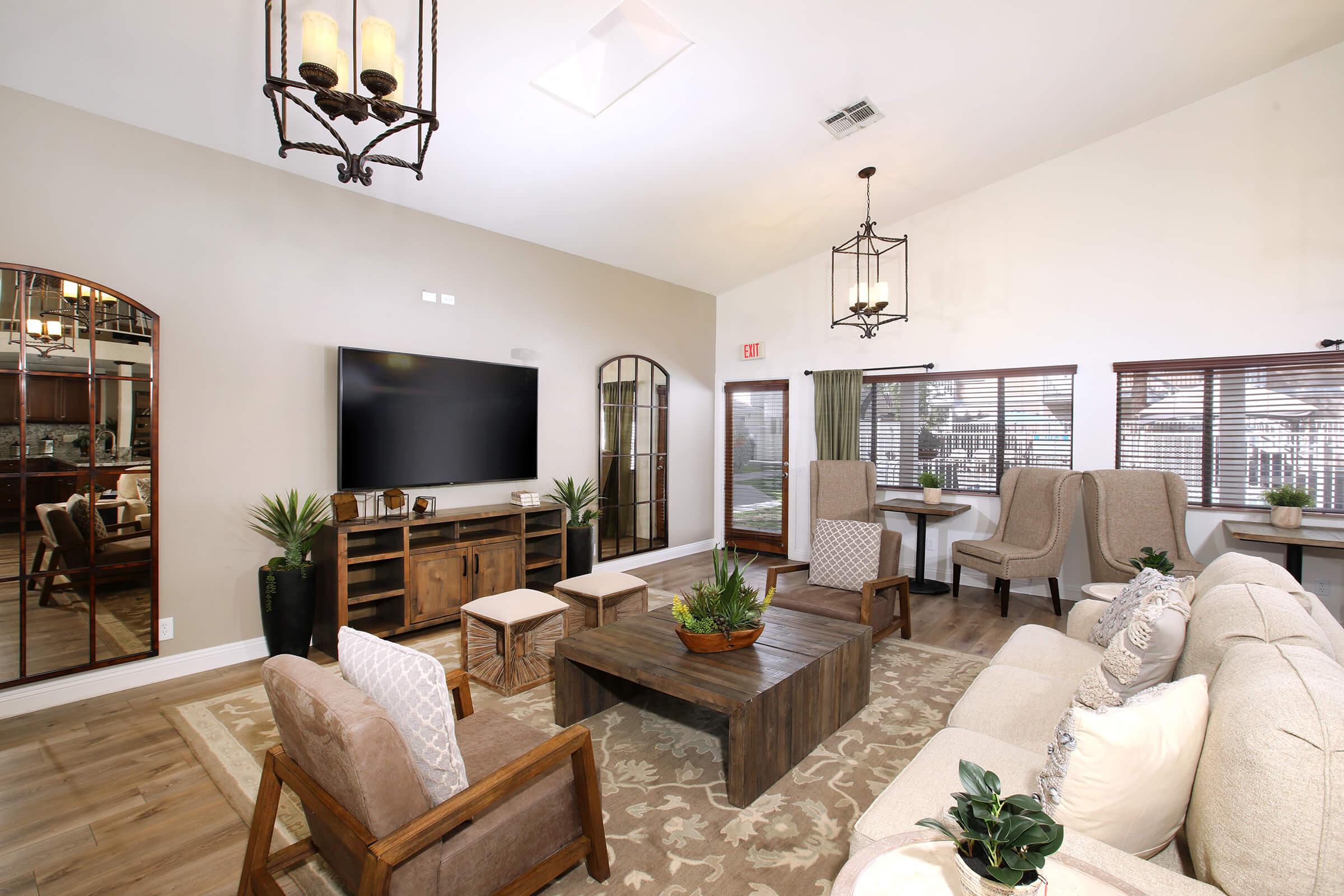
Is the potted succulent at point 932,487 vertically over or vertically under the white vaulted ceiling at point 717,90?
under

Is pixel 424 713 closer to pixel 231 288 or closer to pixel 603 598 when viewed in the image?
pixel 603 598

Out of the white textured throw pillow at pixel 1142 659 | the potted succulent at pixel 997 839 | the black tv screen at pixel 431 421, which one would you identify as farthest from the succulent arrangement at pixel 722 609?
the black tv screen at pixel 431 421

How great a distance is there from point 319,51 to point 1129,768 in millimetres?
2642

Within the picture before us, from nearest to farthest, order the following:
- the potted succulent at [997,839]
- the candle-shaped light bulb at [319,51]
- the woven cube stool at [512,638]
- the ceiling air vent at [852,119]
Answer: the potted succulent at [997,839]
the candle-shaped light bulb at [319,51]
the woven cube stool at [512,638]
the ceiling air vent at [852,119]

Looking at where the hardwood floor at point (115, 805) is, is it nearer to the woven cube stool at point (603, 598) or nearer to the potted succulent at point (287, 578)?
the potted succulent at point (287, 578)

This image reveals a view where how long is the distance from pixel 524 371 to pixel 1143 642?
4407 millimetres

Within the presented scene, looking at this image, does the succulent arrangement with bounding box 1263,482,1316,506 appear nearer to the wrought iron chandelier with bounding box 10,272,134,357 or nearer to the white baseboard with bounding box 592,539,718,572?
the white baseboard with bounding box 592,539,718,572

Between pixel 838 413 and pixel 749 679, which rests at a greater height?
pixel 838 413

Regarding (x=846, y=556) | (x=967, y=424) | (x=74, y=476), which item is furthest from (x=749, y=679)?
(x=967, y=424)

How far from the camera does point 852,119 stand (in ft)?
13.7

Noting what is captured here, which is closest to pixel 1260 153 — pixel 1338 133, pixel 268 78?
pixel 1338 133

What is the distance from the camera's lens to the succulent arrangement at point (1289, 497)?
14.0ft

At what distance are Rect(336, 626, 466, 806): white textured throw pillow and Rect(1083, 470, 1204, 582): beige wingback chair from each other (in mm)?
4833

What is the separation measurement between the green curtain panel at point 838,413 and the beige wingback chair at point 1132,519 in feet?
6.87
